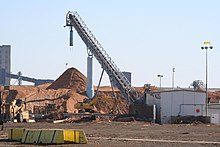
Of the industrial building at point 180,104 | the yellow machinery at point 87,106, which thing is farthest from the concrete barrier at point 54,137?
the yellow machinery at point 87,106

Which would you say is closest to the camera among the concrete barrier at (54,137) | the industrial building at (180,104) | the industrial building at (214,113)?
the concrete barrier at (54,137)

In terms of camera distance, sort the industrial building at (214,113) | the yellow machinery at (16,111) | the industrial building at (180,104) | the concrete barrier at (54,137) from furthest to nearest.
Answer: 1. the industrial building at (214,113)
2. the industrial building at (180,104)
3. the yellow machinery at (16,111)
4. the concrete barrier at (54,137)

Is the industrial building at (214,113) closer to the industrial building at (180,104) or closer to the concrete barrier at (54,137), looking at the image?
the industrial building at (180,104)

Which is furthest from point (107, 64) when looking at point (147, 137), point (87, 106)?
point (147, 137)

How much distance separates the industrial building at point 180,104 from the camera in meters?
80.2

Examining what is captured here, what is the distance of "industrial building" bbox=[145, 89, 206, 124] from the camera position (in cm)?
8025

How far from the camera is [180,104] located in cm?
8044

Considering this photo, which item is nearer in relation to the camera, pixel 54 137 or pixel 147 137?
pixel 54 137

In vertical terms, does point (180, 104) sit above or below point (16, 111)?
above

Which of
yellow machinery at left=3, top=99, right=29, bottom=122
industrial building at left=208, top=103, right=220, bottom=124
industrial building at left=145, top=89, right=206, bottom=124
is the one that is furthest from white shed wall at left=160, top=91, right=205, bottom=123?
yellow machinery at left=3, top=99, right=29, bottom=122

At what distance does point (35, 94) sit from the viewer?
12362 cm

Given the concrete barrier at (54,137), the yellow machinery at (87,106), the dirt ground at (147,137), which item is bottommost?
the dirt ground at (147,137)

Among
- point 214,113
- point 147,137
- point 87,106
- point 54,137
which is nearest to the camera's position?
point 54,137

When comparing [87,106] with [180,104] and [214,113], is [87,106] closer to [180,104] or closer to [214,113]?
[180,104]
